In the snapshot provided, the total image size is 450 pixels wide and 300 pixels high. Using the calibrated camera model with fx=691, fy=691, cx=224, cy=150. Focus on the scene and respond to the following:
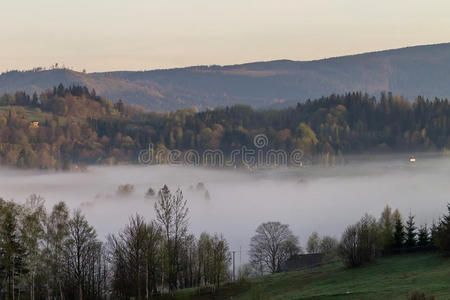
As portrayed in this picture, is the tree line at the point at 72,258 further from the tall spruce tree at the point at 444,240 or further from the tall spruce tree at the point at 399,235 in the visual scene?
the tall spruce tree at the point at 399,235

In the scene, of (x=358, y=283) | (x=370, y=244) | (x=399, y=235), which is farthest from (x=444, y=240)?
(x=358, y=283)

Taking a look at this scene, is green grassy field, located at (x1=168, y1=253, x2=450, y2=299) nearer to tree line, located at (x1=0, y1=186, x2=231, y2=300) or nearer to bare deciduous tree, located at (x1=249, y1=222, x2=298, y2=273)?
tree line, located at (x1=0, y1=186, x2=231, y2=300)

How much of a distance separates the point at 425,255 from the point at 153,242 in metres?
27.6

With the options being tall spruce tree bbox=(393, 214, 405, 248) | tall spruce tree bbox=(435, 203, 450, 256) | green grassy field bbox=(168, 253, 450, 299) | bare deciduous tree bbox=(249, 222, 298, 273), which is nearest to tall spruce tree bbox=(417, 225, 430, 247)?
tall spruce tree bbox=(393, 214, 405, 248)

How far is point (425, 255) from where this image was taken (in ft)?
221

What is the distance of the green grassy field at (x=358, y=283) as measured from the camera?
47312 millimetres

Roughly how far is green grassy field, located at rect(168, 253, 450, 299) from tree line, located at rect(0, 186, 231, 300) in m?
3.10

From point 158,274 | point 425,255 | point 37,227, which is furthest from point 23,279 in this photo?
point 425,255

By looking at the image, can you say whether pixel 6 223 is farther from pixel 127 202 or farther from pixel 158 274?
pixel 127 202

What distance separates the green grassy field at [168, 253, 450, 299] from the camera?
155ft

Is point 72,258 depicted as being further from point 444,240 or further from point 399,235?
point 399,235

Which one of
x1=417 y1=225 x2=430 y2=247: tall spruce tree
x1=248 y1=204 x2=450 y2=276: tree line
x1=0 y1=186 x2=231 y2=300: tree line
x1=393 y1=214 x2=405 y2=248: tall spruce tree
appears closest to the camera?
x1=0 y1=186 x2=231 y2=300: tree line

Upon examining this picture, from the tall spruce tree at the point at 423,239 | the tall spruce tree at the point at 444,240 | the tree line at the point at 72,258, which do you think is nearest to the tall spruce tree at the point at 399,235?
the tall spruce tree at the point at 423,239

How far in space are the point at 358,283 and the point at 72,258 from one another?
22856 millimetres
